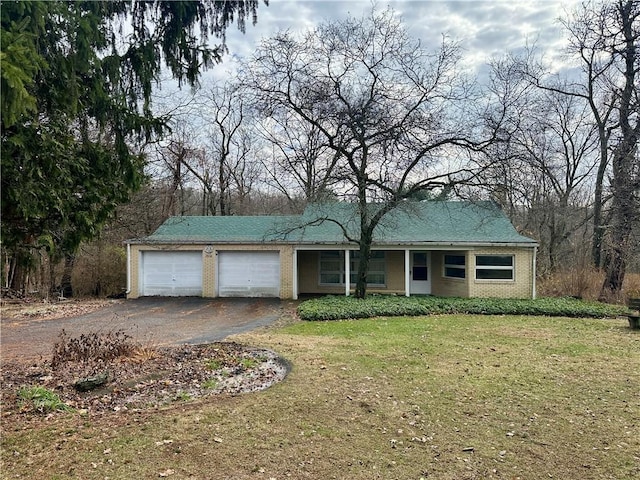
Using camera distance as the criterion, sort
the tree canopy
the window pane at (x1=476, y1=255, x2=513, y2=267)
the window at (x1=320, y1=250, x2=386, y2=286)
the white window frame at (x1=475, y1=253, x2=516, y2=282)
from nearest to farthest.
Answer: the tree canopy
the white window frame at (x1=475, y1=253, x2=516, y2=282)
the window pane at (x1=476, y1=255, x2=513, y2=267)
the window at (x1=320, y1=250, x2=386, y2=286)

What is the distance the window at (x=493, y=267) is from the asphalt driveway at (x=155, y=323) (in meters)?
7.54

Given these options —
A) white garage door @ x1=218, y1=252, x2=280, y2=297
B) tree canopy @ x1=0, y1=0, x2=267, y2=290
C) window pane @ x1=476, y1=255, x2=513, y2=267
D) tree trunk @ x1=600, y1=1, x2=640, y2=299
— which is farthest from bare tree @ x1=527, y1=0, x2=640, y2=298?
tree canopy @ x1=0, y1=0, x2=267, y2=290

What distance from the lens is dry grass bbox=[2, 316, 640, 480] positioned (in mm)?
3863

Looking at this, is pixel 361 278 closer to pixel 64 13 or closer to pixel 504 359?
pixel 504 359

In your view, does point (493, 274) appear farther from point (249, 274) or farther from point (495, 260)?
point (249, 274)

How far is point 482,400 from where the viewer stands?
5598 mm

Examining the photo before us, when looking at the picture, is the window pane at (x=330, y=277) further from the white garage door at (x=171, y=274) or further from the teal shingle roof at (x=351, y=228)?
the white garage door at (x=171, y=274)

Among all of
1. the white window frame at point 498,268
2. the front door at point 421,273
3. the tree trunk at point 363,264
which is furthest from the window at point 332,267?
the white window frame at point 498,268

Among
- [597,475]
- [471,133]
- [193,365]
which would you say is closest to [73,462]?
[193,365]

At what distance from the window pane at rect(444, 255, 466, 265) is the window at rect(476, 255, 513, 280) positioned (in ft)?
2.16

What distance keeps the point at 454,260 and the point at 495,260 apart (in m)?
1.59

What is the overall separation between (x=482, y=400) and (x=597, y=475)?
1.84 meters

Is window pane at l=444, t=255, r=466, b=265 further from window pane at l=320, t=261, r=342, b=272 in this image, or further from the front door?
window pane at l=320, t=261, r=342, b=272

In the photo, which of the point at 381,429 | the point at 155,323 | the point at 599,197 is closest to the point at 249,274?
the point at 155,323
